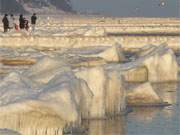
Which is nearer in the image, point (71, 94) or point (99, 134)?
point (71, 94)

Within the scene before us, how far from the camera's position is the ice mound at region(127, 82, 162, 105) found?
29.8 metres

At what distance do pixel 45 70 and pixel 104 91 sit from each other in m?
3.24

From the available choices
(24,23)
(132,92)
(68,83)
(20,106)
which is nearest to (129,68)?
(132,92)

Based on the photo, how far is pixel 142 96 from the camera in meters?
30.1

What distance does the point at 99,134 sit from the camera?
2364 centimetres

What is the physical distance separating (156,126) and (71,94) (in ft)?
14.0

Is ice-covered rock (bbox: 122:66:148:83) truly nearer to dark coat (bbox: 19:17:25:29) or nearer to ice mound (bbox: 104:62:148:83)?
ice mound (bbox: 104:62:148:83)

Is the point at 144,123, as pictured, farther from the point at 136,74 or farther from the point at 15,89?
the point at 136,74

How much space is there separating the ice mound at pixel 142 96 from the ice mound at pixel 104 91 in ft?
8.65

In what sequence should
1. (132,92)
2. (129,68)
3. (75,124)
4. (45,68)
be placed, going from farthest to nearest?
(129,68) → (132,92) → (45,68) → (75,124)

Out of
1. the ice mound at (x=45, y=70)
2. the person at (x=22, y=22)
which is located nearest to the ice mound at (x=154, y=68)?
the ice mound at (x=45, y=70)

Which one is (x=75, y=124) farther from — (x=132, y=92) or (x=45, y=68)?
(x=132, y=92)

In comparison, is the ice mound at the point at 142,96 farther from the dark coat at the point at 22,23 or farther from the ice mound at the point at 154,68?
the dark coat at the point at 22,23

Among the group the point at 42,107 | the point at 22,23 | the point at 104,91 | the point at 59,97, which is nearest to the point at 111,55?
the point at 22,23
